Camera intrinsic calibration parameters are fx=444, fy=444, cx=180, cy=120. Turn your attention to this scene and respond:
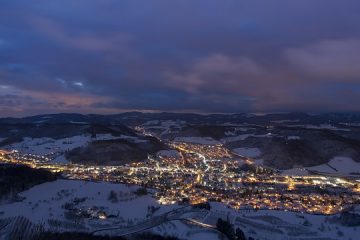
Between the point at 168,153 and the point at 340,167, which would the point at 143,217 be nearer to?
the point at 340,167

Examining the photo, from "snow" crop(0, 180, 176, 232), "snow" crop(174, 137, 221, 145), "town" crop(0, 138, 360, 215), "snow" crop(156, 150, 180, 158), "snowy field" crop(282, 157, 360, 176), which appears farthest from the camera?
"snow" crop(174, 137, 221, 145)

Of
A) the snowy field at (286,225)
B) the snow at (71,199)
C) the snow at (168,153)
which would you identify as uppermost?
the snow at (71,199)

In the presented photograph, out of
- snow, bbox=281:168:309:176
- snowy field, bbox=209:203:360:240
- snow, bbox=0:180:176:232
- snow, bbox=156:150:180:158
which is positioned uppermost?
snow, bbox=0:180:176:232

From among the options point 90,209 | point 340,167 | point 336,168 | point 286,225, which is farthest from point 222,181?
point 340,167

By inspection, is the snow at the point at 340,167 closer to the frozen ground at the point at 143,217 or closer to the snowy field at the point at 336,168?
the snowy field at the point at 336,168

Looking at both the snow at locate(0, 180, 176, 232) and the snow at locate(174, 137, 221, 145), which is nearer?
the snow at locate(0, 180, 176, 232)

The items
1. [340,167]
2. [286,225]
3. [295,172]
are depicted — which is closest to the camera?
[286,225]

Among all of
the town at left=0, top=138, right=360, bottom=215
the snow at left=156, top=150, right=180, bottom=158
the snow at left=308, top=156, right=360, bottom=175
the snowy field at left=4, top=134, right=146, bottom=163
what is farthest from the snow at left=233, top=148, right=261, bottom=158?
the snowy field at left=4, top=134, right=146, bottom=163

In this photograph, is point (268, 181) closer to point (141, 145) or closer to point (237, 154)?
point (237, 154)

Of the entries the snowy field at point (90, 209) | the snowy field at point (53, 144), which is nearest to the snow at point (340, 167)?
the snowy field at point (90, 209)

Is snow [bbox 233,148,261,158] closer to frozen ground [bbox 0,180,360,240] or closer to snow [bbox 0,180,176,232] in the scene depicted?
snow [bbox 0,180,176,232]
